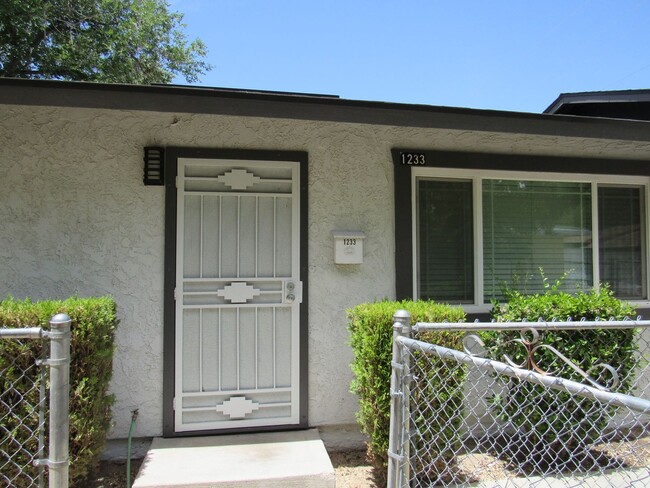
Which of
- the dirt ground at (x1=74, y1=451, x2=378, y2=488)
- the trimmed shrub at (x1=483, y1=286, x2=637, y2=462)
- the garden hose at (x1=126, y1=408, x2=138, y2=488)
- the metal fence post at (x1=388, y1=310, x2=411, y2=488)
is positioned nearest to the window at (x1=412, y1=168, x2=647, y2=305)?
the trimmed shrub at (x1=483, y1=286, x2=637, y2=462)

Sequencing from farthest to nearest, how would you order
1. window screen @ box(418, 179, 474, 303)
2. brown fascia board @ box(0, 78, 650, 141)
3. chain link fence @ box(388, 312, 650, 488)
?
1. window screen @ box(418, 179, 474, 303)
2. brown fascia board @ box(0, 78, 650, 141)
3. chain link fence @ box(388, 312, 650, 488)

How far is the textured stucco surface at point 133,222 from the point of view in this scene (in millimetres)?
3719

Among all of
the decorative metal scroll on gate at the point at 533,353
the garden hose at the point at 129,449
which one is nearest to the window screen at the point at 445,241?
the decorative metal scroll on gate at the point at 533,353

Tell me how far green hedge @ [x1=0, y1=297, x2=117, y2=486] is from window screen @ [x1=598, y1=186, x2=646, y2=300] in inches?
184

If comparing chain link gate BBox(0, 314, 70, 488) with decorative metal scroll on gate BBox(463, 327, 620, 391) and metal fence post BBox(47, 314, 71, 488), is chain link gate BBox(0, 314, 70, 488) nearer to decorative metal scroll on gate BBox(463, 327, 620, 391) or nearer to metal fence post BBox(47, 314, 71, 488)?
metal fence post BBox(47, 314, 71, 488)

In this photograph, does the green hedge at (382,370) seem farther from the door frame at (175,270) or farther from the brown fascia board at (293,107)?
the brown fascia board at (293,107)

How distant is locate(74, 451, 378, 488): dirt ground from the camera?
3277 mm

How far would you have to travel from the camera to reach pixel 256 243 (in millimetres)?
4051

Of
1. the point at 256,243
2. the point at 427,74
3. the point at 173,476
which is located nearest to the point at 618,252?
the point at 256,243

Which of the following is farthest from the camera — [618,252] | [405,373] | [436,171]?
[618,252]

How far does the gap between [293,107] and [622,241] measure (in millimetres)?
3784

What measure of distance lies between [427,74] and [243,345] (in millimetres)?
9883

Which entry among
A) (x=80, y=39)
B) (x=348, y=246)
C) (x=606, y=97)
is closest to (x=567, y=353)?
(x=348, y=246)

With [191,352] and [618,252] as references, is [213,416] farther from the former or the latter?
[618,252]
